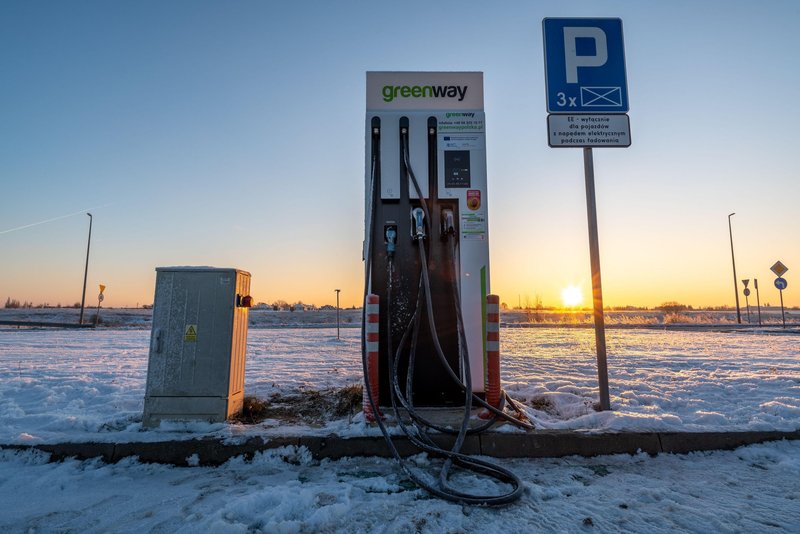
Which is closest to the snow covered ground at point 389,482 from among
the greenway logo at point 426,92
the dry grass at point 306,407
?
the dry grass at point 306,407

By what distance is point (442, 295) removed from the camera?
4.18m

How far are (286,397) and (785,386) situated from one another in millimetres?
5784

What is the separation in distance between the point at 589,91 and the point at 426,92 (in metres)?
1.64

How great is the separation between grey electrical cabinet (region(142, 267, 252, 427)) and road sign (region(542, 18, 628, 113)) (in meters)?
3.62

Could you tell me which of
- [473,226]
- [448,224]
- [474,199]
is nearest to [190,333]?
[448,224]

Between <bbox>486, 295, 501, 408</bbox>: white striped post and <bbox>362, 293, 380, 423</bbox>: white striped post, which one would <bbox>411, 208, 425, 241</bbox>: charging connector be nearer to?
<bbox>362, 293, 380, 423</bbox>: white striped post

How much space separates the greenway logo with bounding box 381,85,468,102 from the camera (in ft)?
14.4

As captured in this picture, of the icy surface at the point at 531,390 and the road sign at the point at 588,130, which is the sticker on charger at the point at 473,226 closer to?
the road sign at the point at 588,130

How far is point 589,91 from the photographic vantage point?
4180 millimetres

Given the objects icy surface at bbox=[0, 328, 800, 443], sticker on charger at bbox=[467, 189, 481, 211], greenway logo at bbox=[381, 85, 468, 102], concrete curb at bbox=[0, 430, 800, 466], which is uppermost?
greenway logo at bbox=[381, 85, 468, 102]

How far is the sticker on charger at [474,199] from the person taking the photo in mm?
4230

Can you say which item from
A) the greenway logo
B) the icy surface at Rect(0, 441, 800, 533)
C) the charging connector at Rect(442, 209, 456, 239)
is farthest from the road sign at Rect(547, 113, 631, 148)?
the icy surface at Rect(0, 441, 800, 533)

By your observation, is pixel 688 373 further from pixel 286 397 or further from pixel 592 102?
pixel 286 397

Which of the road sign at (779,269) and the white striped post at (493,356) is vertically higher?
the road sign at (779,269)
